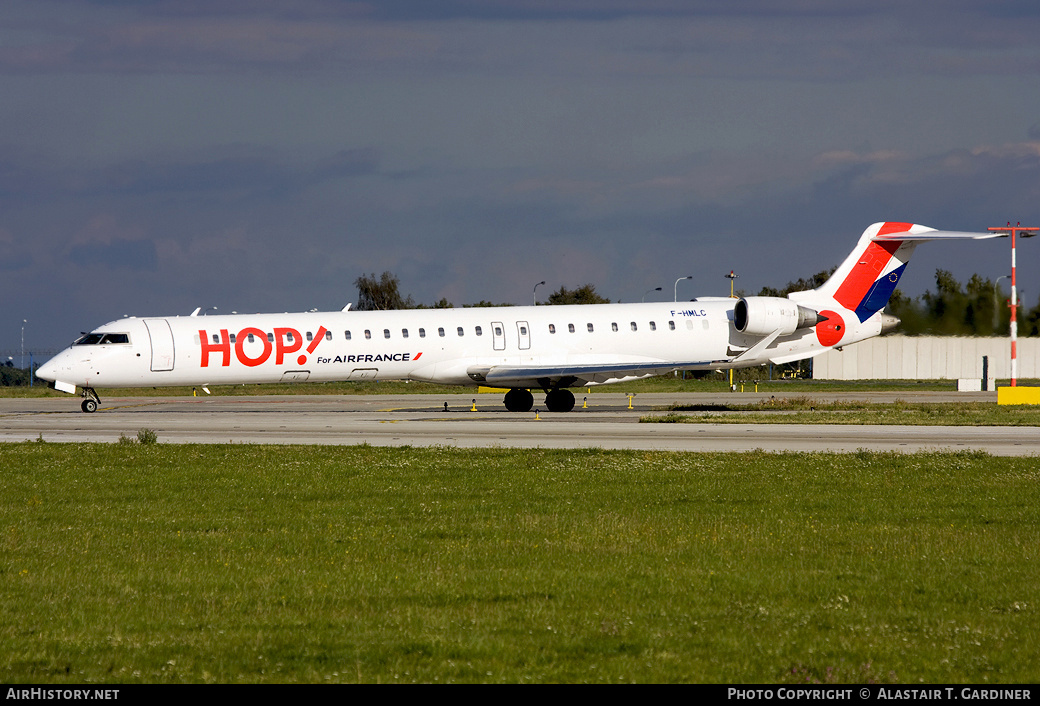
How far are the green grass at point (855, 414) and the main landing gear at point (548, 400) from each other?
3.69 meters

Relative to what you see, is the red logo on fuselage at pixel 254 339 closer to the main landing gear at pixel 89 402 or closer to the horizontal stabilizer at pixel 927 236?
the main landing gear at pixel 89 402

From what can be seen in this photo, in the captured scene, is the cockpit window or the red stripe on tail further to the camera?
the red stripe on tail

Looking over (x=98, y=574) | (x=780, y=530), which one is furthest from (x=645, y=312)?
(x=98, y=574)

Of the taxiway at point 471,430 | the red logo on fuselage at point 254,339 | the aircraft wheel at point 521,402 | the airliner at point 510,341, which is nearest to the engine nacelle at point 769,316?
the airliner at point 510,341

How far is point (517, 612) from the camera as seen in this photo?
9.11 m

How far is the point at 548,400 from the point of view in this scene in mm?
38438

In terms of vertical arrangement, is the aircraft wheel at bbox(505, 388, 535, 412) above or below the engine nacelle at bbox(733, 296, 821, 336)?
below

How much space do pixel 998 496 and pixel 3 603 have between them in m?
13.3

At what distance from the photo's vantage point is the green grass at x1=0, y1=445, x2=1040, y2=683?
7711 millimetres

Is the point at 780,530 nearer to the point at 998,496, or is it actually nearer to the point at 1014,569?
the point at 1014,569

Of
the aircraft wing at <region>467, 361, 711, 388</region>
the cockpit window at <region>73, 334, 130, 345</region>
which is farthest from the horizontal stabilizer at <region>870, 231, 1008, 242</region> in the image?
the cockpit window at <region>73, 334, 130, 345</region>

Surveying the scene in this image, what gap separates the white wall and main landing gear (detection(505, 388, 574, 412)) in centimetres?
3499

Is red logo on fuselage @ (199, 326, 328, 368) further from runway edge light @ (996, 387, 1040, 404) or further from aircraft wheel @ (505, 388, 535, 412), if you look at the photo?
runway edge light @ (996, 387, 1040, 404)

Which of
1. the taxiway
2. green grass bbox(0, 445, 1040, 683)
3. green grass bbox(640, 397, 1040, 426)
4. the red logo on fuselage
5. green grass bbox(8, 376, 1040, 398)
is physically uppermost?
the red logo on fuselage
